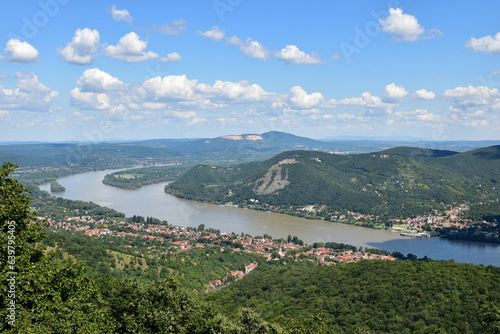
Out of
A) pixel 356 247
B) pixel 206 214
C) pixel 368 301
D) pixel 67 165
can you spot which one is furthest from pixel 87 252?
pixel 67 165

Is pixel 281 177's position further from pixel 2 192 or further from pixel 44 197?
pixel 2 192

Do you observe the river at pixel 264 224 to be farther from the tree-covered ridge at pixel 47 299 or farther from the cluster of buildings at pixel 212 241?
the tree-covered ridge at pixel 47 299

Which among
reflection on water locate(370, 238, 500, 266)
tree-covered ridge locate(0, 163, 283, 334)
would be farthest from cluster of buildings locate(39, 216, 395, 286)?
tree-covered ridge locate(0, 163, 283, 334)

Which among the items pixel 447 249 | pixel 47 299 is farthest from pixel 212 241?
pixel 47 299

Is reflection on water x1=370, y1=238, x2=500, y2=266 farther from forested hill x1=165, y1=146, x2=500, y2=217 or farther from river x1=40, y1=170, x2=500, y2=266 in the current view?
forested hill x1=165, y1=146, x2=500, y2=217

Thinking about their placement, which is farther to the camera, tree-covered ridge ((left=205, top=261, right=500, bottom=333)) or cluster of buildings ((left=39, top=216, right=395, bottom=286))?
cluster of buildings ((left=39, top=216, right=395, bottom=286))
